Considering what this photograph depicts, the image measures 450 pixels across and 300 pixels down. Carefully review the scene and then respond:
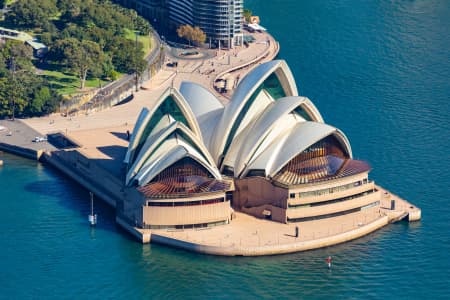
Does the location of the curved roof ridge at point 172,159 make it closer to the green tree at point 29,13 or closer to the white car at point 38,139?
the white car at point 38,139

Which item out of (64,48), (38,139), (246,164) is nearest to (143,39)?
(64,48)

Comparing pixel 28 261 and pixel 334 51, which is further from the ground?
pixel 334 51

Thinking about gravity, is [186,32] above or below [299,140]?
above

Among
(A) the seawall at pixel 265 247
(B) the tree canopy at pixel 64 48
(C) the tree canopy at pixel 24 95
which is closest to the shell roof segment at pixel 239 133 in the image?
(A) the seawall at pixel 265 247

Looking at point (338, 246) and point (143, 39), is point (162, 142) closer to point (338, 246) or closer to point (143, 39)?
point (338, 246)

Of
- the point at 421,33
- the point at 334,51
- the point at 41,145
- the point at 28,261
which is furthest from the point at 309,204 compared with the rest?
the point at 421,33

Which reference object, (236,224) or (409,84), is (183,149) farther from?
(409,84)
